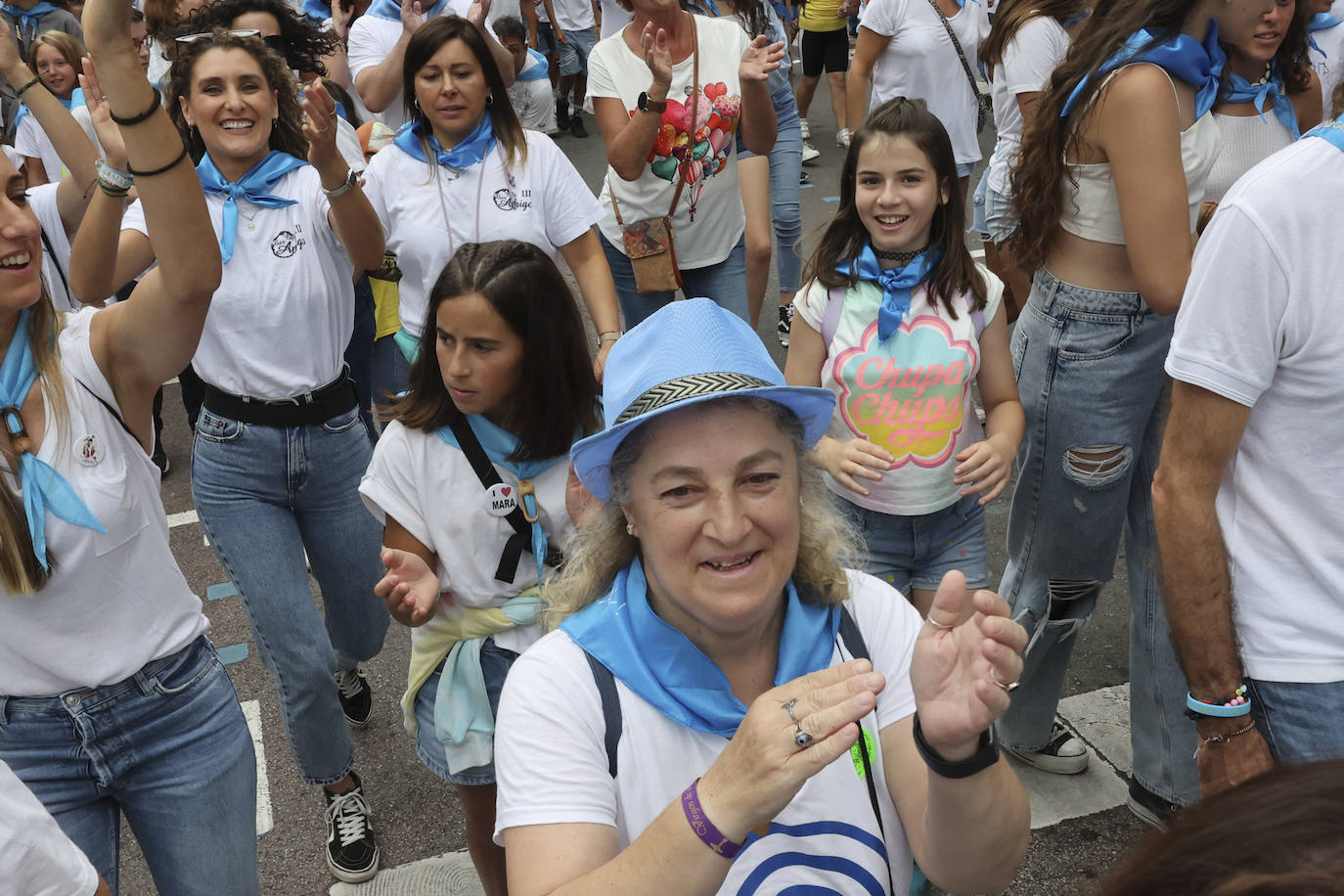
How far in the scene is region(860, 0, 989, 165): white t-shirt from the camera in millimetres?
6469

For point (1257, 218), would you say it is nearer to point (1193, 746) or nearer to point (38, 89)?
point (1193, 746)

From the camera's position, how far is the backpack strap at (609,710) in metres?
1.90

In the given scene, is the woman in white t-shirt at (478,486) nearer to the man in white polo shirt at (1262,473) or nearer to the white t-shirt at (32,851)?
the white t-shirt at (32,851)

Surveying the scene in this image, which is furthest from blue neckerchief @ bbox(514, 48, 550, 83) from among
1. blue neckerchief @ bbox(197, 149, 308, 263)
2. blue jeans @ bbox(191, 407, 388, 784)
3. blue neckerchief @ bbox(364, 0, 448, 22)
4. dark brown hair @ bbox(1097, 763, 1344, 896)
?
dark brown hair @ bbox(1097, 763, 1344, 896)

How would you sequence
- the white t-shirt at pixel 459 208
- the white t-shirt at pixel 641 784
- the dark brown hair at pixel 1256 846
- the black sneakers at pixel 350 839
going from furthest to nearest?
the white t-shirt at pixel 459 208
the black sneakers at pixel 350 839
the white t-shirt at pixel 641 784
the dark brown hair at pixel 1256 846

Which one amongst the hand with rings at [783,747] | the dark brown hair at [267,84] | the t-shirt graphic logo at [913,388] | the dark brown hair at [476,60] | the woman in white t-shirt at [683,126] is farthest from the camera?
Answer: the woman in white t-shirt at [683,126]

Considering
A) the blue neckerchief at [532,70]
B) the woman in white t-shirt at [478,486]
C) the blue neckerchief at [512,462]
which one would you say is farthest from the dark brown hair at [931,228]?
the blue neckerchief at [532,70]

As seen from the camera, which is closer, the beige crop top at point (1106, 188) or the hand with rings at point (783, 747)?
the hand with rings at point (783, 747)

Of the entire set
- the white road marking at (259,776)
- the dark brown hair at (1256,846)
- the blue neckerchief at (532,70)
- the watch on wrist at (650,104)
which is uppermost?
the watch on wrist at (650,104)

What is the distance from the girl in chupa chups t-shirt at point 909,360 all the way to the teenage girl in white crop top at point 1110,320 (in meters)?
0.16

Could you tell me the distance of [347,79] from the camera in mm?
6793

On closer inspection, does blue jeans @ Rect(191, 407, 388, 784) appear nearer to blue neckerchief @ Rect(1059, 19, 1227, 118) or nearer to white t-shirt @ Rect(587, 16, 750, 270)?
white t-shirt @ Rect(587, 16, 750, 270)

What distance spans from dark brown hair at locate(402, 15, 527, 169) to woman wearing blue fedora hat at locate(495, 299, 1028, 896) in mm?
2537

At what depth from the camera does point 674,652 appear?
194 centimetres
